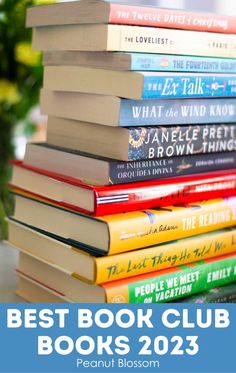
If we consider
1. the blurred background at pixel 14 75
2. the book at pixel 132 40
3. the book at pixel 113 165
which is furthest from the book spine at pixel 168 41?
the blurred background at pixel 14 75

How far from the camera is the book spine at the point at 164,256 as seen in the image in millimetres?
715

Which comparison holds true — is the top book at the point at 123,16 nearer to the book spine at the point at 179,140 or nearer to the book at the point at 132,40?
the book at the point at 132,40

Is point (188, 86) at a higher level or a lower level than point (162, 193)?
higher

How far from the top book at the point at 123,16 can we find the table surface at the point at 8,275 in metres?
0.35

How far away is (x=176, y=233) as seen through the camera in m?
0.77

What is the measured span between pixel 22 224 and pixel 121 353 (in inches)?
9.5

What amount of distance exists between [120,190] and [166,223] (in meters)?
0.07

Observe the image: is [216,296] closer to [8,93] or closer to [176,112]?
[176,112]

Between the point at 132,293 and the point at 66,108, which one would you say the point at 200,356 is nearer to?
the point at 132,293

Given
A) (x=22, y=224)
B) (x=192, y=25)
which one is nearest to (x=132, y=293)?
(x=22, y=224)

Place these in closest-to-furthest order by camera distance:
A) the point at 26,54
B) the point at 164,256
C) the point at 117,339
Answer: the point at 117,339, the point at 164,256, the point at 26,54

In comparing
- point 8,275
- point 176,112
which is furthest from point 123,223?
point 8,275

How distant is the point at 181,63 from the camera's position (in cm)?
76

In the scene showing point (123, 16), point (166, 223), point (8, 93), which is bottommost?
point (166, 223)
